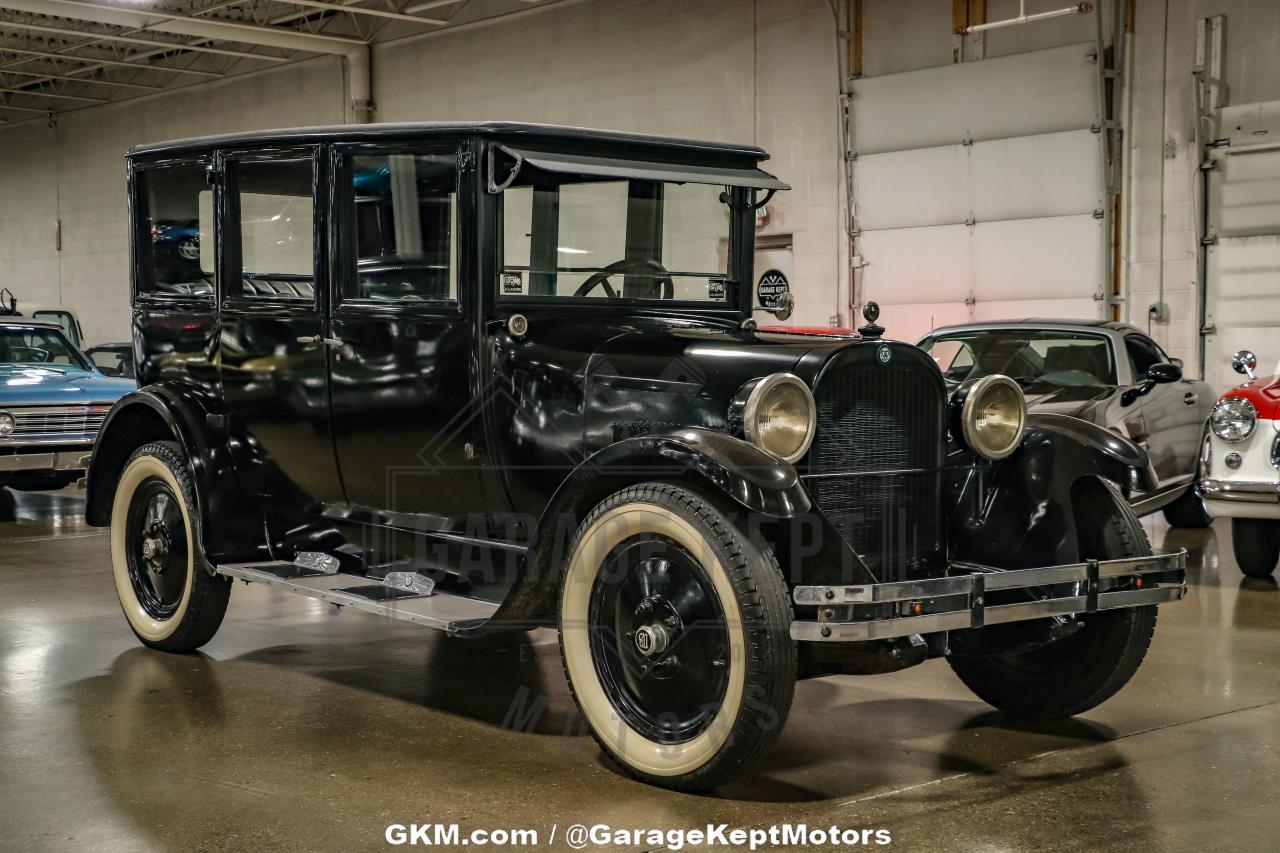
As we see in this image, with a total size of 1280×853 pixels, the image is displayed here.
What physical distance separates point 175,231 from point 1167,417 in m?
6.19

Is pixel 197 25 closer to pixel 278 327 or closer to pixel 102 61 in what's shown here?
pixel 102 61

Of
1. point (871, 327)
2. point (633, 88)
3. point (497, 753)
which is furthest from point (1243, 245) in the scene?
point (497, 753)

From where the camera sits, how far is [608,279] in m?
4.66

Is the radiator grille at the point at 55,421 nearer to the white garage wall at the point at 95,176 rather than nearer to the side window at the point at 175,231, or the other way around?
the side window at the point at 175,231

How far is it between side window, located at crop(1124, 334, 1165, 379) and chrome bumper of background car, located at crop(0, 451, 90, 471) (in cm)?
741

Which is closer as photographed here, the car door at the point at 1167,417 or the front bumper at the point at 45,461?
the car door at the point at 1167,417

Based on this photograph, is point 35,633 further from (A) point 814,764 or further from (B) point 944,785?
(B) point 944,785

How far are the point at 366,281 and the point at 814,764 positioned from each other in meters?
2.21

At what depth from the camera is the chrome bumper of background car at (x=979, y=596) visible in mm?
3445

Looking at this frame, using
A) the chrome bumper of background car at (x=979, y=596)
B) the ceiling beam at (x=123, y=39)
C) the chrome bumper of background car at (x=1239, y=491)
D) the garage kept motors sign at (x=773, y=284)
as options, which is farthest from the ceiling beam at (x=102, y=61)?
the chrome bumper of background car at (x=979, y=596)

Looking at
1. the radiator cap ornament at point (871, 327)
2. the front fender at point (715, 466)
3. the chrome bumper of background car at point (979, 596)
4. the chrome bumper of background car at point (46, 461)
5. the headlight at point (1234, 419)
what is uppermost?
the radiator cap ornament at point (871, 327)

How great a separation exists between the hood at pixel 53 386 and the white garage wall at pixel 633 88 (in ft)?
22.3

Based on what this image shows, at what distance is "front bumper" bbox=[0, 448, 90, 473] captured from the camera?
32.1 ft

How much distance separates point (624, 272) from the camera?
15.5 feet
